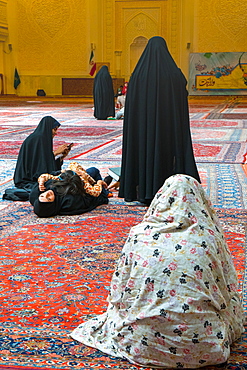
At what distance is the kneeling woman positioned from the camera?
3.52 metres

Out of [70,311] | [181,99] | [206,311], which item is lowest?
[70,311]

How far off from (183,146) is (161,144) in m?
0.16

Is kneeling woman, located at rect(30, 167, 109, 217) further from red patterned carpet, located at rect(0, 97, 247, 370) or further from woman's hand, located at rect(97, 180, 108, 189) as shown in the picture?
woman's hand, located at rect(97, 180, 108, 189)

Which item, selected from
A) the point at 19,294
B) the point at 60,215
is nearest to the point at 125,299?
the point at 19,294

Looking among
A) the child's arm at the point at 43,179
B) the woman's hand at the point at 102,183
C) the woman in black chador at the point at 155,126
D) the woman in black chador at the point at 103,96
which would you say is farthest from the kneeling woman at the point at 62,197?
the woman in black chador at the point at 103,96

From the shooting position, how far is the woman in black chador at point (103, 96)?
1062 centimetres

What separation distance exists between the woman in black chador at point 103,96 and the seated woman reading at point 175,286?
9.00 metres

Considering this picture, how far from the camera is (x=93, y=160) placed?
5.84m

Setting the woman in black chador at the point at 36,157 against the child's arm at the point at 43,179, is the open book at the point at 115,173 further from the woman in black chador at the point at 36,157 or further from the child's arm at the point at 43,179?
the child's arm at the point at 43,179

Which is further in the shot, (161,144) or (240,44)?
(240,44)

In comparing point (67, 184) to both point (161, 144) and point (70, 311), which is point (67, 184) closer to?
point (161, 144)

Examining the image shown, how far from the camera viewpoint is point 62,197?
3617mm

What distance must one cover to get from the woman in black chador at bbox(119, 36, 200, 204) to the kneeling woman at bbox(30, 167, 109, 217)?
12.9 inches

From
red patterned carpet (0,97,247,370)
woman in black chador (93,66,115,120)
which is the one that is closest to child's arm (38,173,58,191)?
red patterned carpet (0,97,247,370)
